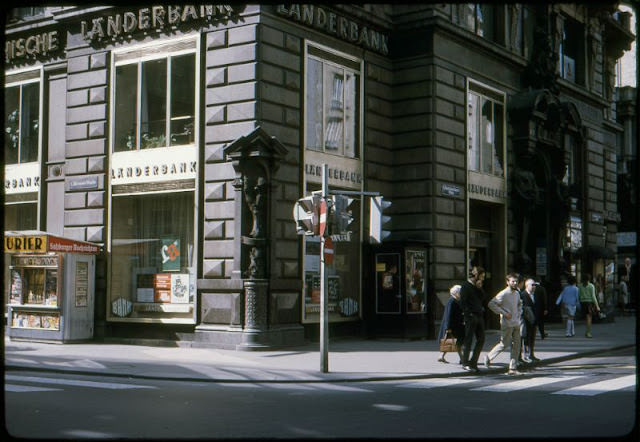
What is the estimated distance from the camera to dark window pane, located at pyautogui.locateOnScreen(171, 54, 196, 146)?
20250 mm

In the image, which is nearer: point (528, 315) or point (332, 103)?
point (528, 315)

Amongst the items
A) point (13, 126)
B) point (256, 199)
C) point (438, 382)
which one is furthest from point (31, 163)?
point (438, 382)

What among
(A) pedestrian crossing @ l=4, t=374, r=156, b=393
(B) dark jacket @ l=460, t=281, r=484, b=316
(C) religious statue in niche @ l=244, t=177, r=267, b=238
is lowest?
(A) pedestrian crossing @ l=4, t=374, r=156, b=393

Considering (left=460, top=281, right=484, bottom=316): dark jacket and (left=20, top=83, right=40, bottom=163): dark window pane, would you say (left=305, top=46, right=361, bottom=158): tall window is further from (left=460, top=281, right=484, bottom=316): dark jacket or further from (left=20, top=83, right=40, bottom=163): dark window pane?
(left=20, top=83, right=40, bottom=163): dark window pane

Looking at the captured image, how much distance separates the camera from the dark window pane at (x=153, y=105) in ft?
68.2

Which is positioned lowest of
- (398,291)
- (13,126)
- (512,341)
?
(512,341)

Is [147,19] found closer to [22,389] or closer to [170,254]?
[170,254]

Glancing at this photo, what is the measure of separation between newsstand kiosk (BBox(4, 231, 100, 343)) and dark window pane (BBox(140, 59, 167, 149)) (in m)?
3.17

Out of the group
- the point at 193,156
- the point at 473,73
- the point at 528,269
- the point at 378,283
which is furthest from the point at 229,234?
the point at 528,269

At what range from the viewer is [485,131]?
86.7 ft

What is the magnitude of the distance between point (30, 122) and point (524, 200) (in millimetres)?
15952

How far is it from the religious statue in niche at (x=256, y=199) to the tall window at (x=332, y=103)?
2616mm

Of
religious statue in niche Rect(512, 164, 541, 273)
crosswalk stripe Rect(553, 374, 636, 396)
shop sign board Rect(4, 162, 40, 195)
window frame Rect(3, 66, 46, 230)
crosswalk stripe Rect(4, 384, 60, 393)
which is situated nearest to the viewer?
crosswalk stripe Rect(4, 384, 60, 393)

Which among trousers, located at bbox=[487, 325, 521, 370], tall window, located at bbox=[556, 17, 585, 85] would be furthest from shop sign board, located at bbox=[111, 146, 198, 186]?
tall window, located at bbox=[556, 17, 585, 85]
